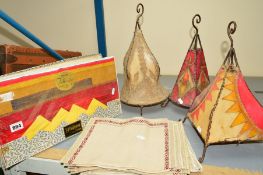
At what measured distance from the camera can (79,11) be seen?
122cm

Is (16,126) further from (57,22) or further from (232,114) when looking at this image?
(57,22)

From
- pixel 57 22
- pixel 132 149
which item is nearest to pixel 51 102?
pixel 132 149

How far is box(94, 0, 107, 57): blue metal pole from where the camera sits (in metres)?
1.15

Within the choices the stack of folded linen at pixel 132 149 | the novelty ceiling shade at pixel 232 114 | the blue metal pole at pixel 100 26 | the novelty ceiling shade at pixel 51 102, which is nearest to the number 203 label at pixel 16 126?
the novelty ceiling shade at pixel 51 102

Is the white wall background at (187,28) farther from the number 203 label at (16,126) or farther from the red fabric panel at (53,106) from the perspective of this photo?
the number 203 label at (16,126)

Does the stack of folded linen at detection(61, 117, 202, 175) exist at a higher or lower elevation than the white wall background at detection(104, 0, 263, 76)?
lower

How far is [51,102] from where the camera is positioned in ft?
2.35

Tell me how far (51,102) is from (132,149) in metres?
0.26

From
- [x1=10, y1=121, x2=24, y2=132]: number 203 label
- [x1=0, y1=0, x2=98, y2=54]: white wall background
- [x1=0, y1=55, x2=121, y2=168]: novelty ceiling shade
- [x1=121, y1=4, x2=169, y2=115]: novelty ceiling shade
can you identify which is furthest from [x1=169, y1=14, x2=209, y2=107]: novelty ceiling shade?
[x1=0, y1=0, x2=98, y2=54]: white wall background

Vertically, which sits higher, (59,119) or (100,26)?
(100,26)

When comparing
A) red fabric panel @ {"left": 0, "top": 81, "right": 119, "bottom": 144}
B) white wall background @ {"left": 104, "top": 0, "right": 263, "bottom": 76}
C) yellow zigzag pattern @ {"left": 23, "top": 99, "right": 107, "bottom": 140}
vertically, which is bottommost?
yellow zigzag pattern @ {"left": 23, "top": 99, "right": 107, "bottom": 140}

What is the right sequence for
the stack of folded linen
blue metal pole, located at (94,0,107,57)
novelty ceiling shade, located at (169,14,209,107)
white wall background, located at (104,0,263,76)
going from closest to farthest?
the stack of folded linen < novelty ceiling shade, located at (169,14,209,107) < white wall background, located at (104,0,263,76) < blue metal pole, located at (94,0,107,57)

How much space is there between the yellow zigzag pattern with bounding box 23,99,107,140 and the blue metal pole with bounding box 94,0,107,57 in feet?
1.59

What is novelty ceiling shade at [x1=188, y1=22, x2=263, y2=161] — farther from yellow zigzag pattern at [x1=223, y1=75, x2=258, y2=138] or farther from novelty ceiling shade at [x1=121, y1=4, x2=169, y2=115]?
novelty ceiling shade at [x1=121, y1=4, x2=169, y2=115]
